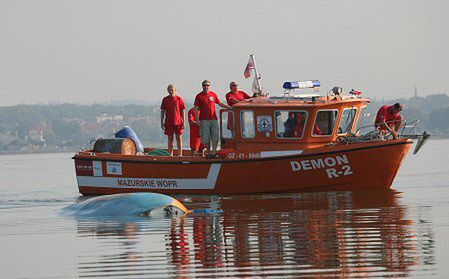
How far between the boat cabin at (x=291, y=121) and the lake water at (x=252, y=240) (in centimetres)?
158

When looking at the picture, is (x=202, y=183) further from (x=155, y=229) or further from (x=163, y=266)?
(x=163, y=266)

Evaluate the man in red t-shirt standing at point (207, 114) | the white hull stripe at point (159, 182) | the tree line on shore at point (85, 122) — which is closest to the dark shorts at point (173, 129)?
the man in red t-shirt standing at point (207, 114)

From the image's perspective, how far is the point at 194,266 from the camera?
48.8 ft

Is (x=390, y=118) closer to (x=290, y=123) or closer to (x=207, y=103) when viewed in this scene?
(x=290, y=123)

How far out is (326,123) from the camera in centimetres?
2694

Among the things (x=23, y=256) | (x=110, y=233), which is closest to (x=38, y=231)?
(x=110, y=233)

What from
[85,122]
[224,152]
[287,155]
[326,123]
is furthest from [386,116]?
[85,122]

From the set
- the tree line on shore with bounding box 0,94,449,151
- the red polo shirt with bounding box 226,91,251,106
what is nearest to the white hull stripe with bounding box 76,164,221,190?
the red polo shirt with bounding box 226,91,251,106

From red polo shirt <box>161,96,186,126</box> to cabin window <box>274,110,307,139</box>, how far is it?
9.82 ft

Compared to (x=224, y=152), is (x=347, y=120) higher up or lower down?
higher up

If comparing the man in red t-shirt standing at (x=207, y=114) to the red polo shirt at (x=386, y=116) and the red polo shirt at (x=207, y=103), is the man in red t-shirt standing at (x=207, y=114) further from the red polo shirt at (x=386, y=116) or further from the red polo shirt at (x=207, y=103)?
the red polo shirt at (x=386, y=116)

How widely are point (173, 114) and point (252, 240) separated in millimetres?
11903

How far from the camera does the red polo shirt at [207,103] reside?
91.6 feet

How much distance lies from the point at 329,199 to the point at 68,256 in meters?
9.23
